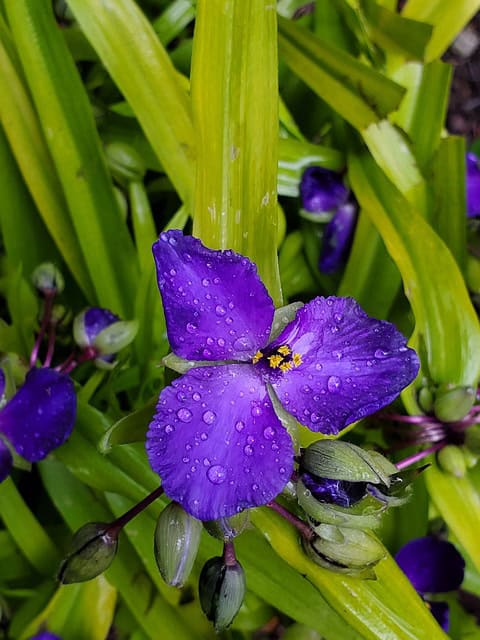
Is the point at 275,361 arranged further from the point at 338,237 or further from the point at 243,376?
the point at 338,237

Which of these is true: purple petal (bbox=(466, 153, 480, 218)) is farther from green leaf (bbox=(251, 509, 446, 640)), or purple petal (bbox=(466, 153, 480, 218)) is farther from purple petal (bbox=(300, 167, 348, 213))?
green leaf (bbox=(251, 509, 446, 640))

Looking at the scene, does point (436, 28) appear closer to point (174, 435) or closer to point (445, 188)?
point (445, 188)

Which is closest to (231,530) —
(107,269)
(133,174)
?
(107,269)

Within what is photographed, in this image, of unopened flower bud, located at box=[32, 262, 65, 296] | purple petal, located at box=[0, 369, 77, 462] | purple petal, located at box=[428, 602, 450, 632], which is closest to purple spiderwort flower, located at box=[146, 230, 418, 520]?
purple petal, located at box=[0, 369, 77, 462]

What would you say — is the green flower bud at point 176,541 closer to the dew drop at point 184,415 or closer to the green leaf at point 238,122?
the dew drop at point 184,415

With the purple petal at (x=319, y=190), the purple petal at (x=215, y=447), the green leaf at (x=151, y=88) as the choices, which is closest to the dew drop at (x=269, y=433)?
the purple petal at (x=215, y=447)
